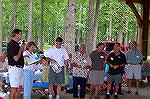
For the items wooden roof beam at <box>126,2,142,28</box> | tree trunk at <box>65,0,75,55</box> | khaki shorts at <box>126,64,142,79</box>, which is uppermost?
wooden roof beam at <box>126,2,142,28</box>

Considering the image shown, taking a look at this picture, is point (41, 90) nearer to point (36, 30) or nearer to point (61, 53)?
point (61, 53)

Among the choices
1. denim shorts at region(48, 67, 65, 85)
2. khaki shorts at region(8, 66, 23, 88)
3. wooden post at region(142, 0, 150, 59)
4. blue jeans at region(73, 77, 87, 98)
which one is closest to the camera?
khaki shorts at region(8, 66, 23, 88)

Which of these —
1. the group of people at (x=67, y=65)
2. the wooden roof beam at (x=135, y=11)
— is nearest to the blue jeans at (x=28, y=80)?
the group of people at (x=67, y=65)

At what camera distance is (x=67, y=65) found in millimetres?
11375

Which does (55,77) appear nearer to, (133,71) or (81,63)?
(81,63)

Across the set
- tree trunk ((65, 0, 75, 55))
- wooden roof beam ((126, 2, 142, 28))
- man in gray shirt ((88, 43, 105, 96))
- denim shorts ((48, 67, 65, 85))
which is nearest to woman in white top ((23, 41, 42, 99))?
denim shorts ((48, 67, 65, 85))

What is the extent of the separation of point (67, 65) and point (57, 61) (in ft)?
1.04

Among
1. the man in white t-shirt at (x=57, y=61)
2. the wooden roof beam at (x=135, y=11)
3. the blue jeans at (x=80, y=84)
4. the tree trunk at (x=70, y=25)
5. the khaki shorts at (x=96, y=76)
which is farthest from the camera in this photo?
the wooden roof beam at (x=135, y=11)

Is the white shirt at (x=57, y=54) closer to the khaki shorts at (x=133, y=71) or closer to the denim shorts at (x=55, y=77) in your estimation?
the denim shorts at (x=55, y=77)

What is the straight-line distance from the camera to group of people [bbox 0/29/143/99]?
9406mm

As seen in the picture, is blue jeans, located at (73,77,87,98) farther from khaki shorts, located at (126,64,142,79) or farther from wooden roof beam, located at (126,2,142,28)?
wooden roof beam, located at (126,2,142,28)

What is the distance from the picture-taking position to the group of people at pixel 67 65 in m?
9.41

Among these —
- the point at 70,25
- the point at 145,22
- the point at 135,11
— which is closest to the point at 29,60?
the point at 70,25

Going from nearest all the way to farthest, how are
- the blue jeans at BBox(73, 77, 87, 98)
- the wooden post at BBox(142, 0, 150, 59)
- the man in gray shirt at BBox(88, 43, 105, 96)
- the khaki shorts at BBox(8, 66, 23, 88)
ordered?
the khaki shorts at BBox(8, 66, 23, 88) → the blue jeans at BBox(73, 77, 87, 98) → the man in gray shirt at BBox(88, 43, 105, 96) → the wooden post at BBox(142, 0, 150, 59)
